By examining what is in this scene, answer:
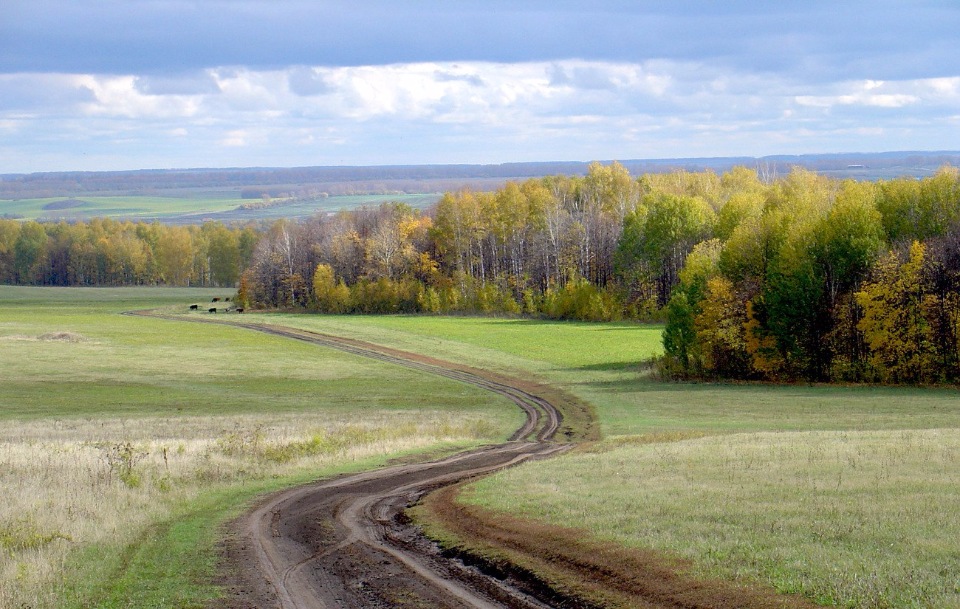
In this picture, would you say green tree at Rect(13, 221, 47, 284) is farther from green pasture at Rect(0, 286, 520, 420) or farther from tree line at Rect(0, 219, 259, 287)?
green pasture at Rect(0, 286, 520, 420)

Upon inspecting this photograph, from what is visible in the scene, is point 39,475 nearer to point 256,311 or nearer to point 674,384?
point 674,384

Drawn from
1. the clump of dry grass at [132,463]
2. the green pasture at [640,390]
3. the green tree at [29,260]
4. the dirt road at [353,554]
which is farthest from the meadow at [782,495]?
the green tree at [29,260]

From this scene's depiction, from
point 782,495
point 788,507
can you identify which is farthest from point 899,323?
point 788,507

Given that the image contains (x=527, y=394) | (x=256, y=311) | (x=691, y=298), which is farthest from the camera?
(x=256, y=311)

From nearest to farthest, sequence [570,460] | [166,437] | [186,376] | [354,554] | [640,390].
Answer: [354,554], [570,460], [166,437], [640,390], [186,376]

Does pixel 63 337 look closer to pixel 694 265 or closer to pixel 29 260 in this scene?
pixel 694 265

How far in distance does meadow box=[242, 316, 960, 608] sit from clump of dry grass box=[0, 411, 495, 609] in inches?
262

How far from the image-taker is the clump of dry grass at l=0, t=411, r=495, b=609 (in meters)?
15.2

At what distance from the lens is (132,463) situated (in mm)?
23469

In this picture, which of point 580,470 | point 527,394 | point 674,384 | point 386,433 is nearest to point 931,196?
point 674,384

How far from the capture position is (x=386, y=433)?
33.5m

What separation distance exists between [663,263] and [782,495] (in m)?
81.2

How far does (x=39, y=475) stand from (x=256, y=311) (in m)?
105

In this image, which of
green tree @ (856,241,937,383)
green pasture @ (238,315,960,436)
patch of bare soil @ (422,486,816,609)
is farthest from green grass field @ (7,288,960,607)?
green tree @ (856,241,937,383)
